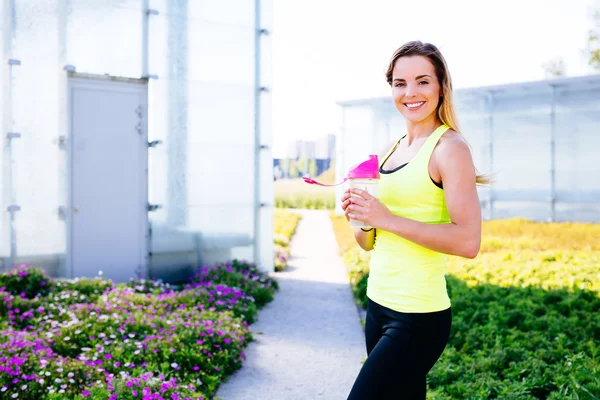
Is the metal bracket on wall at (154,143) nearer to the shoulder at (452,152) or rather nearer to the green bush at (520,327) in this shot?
the green bush at (520,327)

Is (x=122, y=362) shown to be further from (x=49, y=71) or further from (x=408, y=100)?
(x=49, y=71)

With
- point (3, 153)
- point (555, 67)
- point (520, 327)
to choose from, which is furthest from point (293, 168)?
point (520, 327)

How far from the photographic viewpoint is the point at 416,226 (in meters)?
1.84

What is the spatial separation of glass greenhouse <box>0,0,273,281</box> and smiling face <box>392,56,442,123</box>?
6165 millimetres

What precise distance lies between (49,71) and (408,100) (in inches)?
251

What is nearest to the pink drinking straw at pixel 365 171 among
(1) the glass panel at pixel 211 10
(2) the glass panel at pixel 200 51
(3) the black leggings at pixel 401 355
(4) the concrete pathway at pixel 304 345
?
(3) the black leggings at pixel 401 355

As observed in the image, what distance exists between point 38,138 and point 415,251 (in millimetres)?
6386

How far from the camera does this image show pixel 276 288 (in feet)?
25.5

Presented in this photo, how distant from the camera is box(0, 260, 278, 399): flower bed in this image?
3754 mm

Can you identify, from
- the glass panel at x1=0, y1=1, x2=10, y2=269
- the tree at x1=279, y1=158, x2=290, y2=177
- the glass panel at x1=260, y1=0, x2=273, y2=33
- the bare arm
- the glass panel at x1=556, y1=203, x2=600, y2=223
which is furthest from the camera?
the tree at x1=279, y1=158, x2=290, y2=177

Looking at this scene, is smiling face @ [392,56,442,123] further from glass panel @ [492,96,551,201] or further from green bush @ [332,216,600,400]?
glass panel @ [492,96,551,201]

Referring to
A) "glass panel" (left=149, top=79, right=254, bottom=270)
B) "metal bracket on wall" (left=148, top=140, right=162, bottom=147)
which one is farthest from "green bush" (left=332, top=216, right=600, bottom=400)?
"metal bracket on wall" (left=148, top=140, right=162, bottom=147)

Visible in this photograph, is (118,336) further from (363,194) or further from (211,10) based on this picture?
(211,10)

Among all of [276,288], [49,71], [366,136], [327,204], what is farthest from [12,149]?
[327,204]
